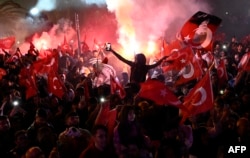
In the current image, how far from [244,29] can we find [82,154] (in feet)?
85.6

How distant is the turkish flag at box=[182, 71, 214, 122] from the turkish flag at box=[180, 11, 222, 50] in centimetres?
196

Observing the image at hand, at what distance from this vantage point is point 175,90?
360 inches

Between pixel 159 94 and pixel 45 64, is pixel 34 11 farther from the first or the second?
pixel 159 94

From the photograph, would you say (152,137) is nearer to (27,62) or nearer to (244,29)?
(27,62)

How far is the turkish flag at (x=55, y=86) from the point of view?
9.63m

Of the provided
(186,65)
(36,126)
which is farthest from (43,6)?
(36,126)

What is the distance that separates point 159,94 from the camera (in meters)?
6.84

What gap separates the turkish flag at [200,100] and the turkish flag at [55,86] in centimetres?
360

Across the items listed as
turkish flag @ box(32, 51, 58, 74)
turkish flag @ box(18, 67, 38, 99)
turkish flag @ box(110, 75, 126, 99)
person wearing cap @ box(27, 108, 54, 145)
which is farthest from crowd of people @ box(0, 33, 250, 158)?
turkish flag @ box(32, 51, 58, 74)

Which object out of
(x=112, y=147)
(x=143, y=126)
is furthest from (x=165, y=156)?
(x=143, y=126)

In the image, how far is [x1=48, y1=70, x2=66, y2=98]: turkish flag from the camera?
9.63 metres

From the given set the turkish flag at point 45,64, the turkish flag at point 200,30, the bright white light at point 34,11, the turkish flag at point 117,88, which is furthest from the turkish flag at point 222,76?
the bright white light at point 34,11

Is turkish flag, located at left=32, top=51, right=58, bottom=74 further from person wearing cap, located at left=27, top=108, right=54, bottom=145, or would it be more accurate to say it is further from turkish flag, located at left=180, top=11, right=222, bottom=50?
person wearing cap, located at left=27, top=108, right=54, bottom=145

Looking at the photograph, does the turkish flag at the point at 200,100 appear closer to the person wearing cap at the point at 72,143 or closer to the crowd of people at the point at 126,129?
the crowd of people at the point at 126,129
